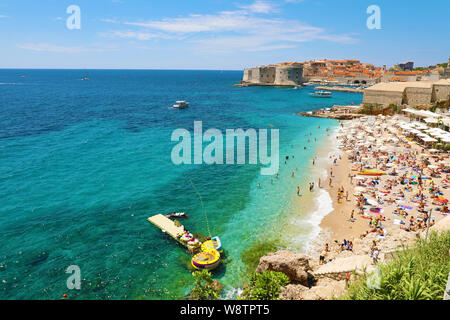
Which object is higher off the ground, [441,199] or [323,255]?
[441,199]

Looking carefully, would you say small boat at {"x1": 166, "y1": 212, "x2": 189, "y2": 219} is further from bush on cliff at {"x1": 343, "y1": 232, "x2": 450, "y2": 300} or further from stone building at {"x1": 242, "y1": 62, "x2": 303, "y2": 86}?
stone building at {"x1": 242, "y1": 62, "x2": 303, "y2": 86}

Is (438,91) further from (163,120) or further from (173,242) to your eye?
(173,242)

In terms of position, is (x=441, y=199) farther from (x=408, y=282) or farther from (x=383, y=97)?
(x=383, y=97)

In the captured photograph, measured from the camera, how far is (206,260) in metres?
16.1

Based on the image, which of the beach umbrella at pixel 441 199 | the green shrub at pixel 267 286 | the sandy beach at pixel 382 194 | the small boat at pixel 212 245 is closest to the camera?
the green shrub at pixel 267 286

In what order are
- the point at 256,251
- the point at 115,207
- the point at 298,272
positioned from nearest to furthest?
the point at 298,272 < the point at 256,251 < the point at 115,207

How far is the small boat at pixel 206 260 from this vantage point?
52.1 feet

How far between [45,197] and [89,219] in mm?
6416

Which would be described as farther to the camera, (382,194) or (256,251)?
(382,194)

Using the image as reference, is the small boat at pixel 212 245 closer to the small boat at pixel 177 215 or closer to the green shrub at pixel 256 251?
the green shrub at pixel 256 251

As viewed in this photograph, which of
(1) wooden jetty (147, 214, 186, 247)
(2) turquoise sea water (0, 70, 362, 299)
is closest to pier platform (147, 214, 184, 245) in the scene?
(1) wooden jetty (147, 214, 186, 247)

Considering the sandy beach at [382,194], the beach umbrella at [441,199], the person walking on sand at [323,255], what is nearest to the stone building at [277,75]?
the sandy beach at [382,194]

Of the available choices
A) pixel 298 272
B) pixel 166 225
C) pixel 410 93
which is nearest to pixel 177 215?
pixel 166 225
